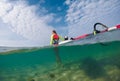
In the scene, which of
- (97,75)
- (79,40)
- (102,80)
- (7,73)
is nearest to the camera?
(102,80)

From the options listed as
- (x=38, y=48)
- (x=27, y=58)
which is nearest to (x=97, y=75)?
(x=38, y=48)

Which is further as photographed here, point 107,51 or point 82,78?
point 107,51

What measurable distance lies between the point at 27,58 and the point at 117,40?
456 inches

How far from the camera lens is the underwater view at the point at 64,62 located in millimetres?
14453

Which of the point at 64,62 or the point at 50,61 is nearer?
the point at 64,62

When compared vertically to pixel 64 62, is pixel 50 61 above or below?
above

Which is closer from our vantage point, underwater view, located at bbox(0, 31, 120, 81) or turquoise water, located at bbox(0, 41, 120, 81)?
underwater view, located at bbox(0, 31, 120, 81)

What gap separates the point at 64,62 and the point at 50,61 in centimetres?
176

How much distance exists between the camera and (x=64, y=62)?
19.8 metres

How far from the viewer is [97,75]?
14125 millimetres

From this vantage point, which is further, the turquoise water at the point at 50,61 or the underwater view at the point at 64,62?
the turquoise water at the point at 50,61

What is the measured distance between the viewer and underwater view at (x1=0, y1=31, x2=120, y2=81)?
1445 cm

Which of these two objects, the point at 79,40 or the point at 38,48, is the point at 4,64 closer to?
the point at 38,48

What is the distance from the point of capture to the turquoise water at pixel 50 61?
16.1 m
